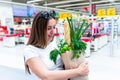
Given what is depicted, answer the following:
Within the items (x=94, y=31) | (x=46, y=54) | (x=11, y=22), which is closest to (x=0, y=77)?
(x=46, y=54)

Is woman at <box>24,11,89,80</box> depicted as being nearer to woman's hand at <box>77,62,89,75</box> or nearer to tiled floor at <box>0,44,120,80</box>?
woman's hand at <box>77,62,89,75</box>

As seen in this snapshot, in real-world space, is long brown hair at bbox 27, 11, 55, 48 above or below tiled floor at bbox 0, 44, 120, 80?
above

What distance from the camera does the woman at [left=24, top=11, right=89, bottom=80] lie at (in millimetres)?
960

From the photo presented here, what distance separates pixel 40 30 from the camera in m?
1.04

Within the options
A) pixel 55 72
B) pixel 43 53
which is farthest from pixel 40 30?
pixel 55 72

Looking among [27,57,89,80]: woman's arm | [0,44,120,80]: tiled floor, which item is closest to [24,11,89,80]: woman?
[27,57,89,80]: woman's arm

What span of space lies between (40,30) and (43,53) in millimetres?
155

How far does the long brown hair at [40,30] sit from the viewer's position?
1.04 meters

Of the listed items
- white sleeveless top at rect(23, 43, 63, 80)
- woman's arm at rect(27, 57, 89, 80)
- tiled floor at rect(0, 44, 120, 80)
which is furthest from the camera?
tiled floor at rect(0, 44, 120, 80)

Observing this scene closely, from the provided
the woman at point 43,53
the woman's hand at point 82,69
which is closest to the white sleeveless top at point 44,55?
the woman at point 43,53

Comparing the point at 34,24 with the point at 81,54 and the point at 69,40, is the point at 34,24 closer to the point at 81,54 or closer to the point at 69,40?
the point at 69,40

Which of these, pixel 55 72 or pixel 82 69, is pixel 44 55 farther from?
pixel 82 69

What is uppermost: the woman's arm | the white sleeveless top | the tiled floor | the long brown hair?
the long brown hair

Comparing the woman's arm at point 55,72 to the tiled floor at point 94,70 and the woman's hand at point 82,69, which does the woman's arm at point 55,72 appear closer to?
the woman's hand at point 82,69
